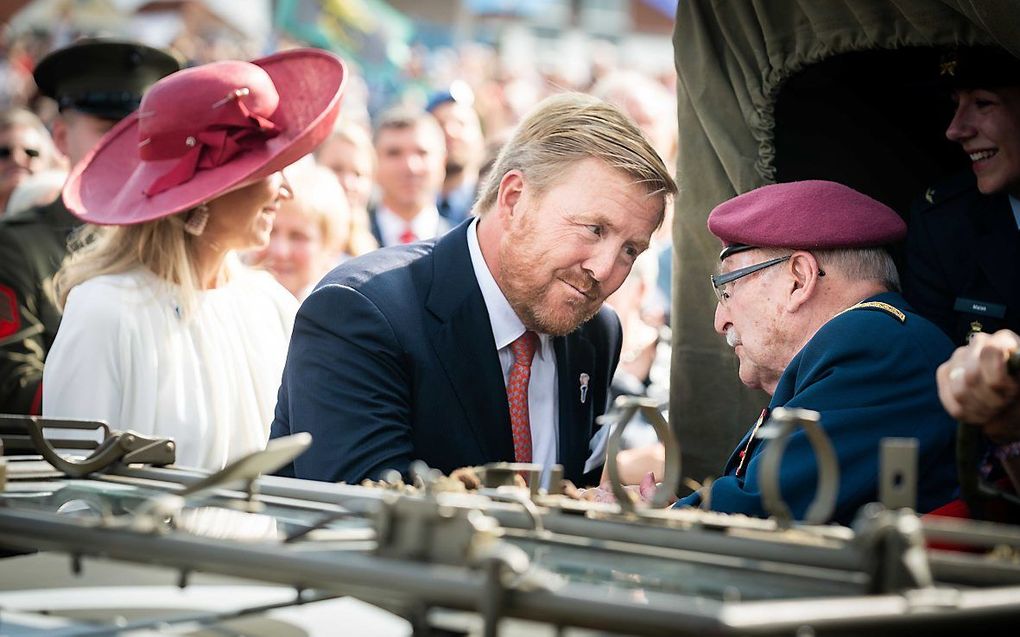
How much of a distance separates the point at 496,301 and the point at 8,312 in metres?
2.00

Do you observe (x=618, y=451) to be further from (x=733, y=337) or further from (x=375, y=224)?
(x=375, y=224)

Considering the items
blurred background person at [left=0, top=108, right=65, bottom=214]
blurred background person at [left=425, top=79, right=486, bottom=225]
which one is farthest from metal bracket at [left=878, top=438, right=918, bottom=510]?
blurred background person at [left=0, top=108, right=65, bottom=214]

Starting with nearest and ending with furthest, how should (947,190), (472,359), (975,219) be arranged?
(472,359), (975,219), (947,190)

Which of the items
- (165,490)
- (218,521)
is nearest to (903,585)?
(218,521)

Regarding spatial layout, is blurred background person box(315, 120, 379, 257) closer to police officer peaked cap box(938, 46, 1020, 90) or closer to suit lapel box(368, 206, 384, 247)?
suit lapel box(368, 206, 384, 247)

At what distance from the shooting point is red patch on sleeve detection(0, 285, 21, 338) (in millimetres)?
4516

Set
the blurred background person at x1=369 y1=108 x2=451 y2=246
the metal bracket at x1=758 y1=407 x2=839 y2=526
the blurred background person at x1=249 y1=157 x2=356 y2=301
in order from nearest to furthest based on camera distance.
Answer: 1. the metal bracket at x1=758 y1=407 x2=839 y2=526
2. the blurred background person at x1=249 y1=157 x2=356 y2=301
3. the blurred background person at x1=369 y1=108 x2=451 y2=246

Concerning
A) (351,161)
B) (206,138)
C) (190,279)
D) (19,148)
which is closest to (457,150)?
(351,161)

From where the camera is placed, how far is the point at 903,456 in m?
1.65

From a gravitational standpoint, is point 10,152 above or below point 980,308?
above

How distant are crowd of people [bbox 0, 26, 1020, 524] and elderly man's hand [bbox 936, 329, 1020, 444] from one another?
0.64 metres

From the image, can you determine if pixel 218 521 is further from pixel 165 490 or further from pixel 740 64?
pixel 740 64

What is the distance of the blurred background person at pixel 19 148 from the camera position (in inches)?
288

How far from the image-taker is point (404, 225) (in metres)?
7.20
